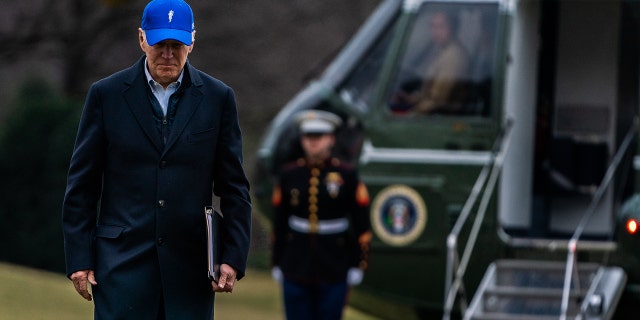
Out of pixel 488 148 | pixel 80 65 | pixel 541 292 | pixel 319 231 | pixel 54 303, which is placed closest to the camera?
pixel 541 292

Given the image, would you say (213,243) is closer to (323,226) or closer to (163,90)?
(163,90)

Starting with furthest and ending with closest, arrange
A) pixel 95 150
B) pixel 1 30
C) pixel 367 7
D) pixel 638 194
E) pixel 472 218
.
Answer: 1. pixel 367 7
2. pixel 1 30
3. pixel 472 218
4. pixel 638 194
5. pixel 95 150

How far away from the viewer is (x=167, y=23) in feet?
18.3

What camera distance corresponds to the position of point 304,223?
10.3 meters

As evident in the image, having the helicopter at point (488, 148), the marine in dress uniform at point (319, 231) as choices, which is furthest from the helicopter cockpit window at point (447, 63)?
the marine in dress uniform at point (319, 231)

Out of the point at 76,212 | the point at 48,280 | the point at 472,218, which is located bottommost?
the point at 48,280

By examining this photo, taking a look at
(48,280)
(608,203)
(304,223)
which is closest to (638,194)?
(608,203)

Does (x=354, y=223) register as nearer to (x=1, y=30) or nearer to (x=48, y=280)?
(x=48, y=280)

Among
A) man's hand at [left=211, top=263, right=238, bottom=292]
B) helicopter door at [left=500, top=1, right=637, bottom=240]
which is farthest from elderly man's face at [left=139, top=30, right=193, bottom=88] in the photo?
helicopter door at [left=500, top=1, right=637, bottom=240]

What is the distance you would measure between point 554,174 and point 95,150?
226 inches

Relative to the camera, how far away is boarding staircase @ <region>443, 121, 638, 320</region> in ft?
31.5

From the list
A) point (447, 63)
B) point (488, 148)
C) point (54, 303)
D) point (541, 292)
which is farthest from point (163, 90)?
point (54, 303)

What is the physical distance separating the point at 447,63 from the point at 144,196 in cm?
522

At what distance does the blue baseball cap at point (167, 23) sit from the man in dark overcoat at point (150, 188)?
0.01 meters
